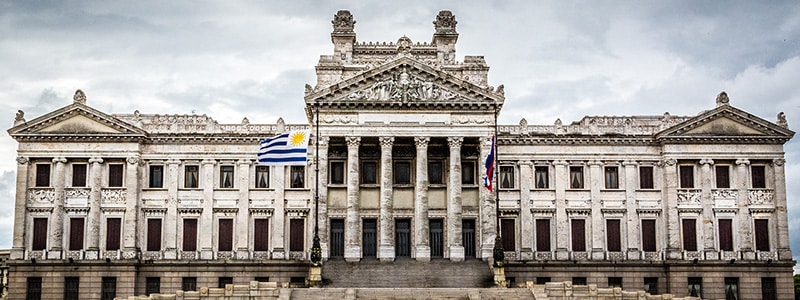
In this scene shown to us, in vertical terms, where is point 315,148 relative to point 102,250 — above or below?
above

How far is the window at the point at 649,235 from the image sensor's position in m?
63.5

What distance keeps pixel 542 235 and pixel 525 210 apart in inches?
80.1

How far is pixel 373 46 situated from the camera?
68625 mm

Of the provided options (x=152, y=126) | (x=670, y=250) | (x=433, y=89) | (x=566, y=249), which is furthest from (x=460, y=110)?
(x=152, y=126)

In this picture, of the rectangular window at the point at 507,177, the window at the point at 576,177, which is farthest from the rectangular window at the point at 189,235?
the window at the point at 576,177

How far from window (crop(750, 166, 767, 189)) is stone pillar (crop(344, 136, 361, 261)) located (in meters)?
26.6

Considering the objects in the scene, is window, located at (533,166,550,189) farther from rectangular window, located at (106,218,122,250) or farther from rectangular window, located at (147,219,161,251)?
rectangular window, located at (106,218,122,250)

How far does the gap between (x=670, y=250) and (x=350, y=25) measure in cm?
2707

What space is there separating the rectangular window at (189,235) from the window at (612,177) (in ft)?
91.1

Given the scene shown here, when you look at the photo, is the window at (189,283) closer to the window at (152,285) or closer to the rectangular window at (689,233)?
the window at (152,285)

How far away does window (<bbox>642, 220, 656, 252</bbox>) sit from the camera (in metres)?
63.5

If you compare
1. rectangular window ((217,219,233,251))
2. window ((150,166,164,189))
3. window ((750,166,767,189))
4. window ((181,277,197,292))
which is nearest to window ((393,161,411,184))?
rectangular window ((217,219,233,251))

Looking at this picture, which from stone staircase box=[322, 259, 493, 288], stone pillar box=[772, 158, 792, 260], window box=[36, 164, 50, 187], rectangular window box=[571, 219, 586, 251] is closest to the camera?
stone staircase box=[322, 259, 493, 288]

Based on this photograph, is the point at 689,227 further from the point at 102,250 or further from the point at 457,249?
the point at 102,250
